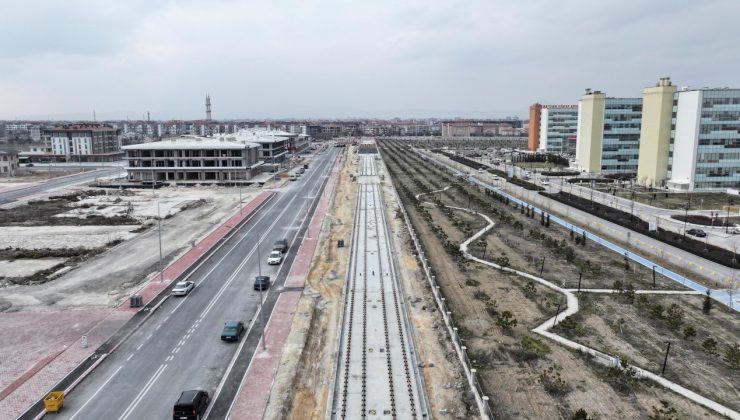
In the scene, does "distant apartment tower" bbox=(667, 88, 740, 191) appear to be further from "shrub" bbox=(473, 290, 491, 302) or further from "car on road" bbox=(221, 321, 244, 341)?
"car on road" bbox=(221, 321, 244, 341)

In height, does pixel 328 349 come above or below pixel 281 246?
below

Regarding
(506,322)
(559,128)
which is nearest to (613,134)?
(559,128)

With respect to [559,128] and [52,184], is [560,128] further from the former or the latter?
[52,184]

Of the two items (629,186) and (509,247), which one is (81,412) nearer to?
(509,247)

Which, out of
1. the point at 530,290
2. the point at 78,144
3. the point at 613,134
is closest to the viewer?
the point at 530,290

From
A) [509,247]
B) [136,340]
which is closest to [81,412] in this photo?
[136,340]

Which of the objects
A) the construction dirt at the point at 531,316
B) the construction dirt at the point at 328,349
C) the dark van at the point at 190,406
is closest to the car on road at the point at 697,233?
the construction dirt at the point at 531,316
